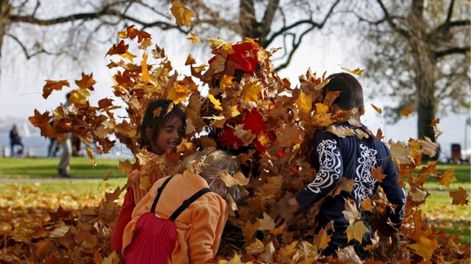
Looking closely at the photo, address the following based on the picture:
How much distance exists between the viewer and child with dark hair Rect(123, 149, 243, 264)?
11.3 feet

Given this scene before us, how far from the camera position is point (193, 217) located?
345cm

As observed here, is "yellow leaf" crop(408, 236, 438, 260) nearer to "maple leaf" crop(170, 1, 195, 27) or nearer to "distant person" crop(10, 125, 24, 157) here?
"maple leaf" crop(170, 1, 195, 27)

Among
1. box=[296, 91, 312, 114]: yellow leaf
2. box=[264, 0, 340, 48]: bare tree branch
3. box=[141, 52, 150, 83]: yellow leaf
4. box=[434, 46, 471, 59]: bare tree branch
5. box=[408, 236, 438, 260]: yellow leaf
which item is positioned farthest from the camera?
→ box=[434, 46, 471, 59]: bare tree branch

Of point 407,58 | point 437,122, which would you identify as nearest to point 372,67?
point 407,58

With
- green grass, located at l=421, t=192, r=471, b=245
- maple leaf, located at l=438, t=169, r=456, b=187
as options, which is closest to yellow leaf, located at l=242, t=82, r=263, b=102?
maple leaf, located at l=438, t=169, r=456, b=187

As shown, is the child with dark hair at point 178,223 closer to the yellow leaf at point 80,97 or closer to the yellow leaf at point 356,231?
the yellow leaf at point 356,231

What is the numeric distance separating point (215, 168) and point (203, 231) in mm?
513

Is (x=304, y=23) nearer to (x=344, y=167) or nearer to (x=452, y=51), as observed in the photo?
(x=452, y=51)

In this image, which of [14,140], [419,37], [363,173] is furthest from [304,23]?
[14,140]

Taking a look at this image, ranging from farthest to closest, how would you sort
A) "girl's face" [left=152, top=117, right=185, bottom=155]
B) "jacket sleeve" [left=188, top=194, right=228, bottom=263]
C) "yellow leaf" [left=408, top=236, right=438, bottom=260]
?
"yellow leaf" [left=408, top=236, right=438, bottom=260] < "girl's face" [left=152, top=117, right=185, bottom=155] < "jacket sleeve" [left=188, top=194, right=228, bottom=263]

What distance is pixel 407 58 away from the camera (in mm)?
20422

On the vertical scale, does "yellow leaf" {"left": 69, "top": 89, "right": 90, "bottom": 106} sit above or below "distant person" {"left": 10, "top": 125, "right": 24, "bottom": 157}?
above

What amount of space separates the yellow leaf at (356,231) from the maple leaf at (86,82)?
1688 mm

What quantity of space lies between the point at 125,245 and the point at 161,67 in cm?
132
